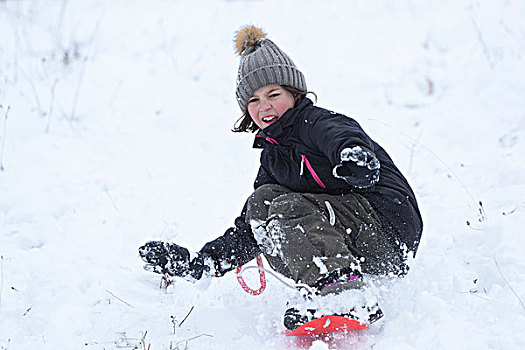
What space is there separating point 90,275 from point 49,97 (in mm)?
2245

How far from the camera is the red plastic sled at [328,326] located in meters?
1.60

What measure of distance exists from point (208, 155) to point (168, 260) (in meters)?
1.60

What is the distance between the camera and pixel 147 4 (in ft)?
20.9

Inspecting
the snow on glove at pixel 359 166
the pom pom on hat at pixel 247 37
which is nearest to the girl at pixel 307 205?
the snow on glove at pixel 359 166

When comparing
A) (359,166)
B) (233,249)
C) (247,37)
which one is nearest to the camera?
(359,166)

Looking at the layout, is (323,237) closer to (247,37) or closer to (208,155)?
(247,37)

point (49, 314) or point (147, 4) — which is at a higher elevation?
point (147, 4)

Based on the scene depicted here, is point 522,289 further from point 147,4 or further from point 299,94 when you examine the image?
point 147,4

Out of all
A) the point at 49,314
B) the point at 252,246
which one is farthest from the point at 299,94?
the point at 49,314

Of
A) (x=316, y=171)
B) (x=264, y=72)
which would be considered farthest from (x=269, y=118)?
(x=316, y=171)

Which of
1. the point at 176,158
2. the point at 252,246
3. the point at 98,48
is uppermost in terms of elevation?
the point at 98,48

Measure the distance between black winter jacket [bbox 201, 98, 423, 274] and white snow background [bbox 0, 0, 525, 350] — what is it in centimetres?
18

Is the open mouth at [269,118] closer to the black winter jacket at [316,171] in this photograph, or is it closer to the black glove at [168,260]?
the black winter jacket at [316,171]

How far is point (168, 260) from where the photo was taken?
6.35ft
